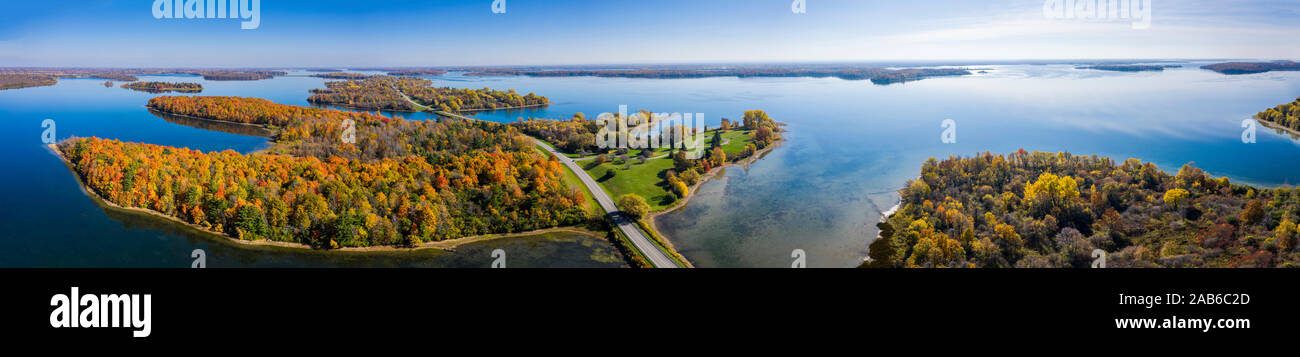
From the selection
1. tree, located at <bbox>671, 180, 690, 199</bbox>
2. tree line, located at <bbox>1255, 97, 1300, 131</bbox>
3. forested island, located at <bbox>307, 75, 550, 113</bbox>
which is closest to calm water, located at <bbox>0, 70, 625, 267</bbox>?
tree, located at <bbox>671, 180, 690, 199</bbox>

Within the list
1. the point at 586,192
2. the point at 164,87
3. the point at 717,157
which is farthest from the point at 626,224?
the point at 164,87

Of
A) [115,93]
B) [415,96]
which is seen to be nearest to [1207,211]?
[415,96]

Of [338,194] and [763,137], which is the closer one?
[338,194]

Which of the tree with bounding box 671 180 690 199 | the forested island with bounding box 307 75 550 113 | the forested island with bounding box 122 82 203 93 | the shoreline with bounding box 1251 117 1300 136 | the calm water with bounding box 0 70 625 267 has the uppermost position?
the forested island with bounding box 122 82 203 93

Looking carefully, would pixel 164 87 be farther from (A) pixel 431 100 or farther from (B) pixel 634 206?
(B) pixel 634 206

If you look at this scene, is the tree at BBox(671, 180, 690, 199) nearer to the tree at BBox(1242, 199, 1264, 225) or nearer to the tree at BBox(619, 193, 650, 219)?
the tree at BBox(619, 193, 650, 219)
